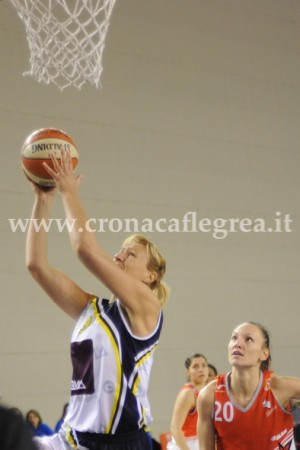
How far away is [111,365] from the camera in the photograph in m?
2.94

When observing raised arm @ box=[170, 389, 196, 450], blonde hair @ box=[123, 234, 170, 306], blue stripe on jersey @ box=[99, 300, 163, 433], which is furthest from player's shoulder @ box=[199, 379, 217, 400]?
raised arm @ box=[170, 389, 196, 450]

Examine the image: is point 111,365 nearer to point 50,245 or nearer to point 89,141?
point 50,245

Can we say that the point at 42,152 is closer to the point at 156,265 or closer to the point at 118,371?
the point at 156,265

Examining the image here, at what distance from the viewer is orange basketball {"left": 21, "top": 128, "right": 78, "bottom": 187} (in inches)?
126

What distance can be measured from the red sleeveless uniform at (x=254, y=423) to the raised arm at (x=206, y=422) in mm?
27

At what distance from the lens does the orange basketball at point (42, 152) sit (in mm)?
3193

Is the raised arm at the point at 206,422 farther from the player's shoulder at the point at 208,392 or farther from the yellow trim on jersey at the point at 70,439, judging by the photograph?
the yellow trim on jersey at the point at 70,439

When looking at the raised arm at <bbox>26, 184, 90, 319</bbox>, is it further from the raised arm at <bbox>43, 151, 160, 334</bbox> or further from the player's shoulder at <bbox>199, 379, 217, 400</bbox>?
the player's shoulder at <bbox>199, 379, 217, 400</bbox>

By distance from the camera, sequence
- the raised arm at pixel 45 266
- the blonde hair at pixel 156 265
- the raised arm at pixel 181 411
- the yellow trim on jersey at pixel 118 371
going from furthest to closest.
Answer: the raised arm at pixel 181 411 < the blonde hair at pixel 156 265 < the raised arm at pixel 45 266 < the yellow trim on jersey at pixel 118 371

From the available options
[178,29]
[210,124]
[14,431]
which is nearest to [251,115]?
[210,124]

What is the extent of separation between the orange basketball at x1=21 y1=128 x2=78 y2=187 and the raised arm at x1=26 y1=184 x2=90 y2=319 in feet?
0.17

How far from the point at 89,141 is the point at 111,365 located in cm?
565

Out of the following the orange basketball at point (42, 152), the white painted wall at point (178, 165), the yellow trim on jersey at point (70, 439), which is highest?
the white painted wall at point (178, 165)

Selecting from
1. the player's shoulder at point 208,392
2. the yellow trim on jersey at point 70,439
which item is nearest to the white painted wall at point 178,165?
the player's shoulder at point 208,392
